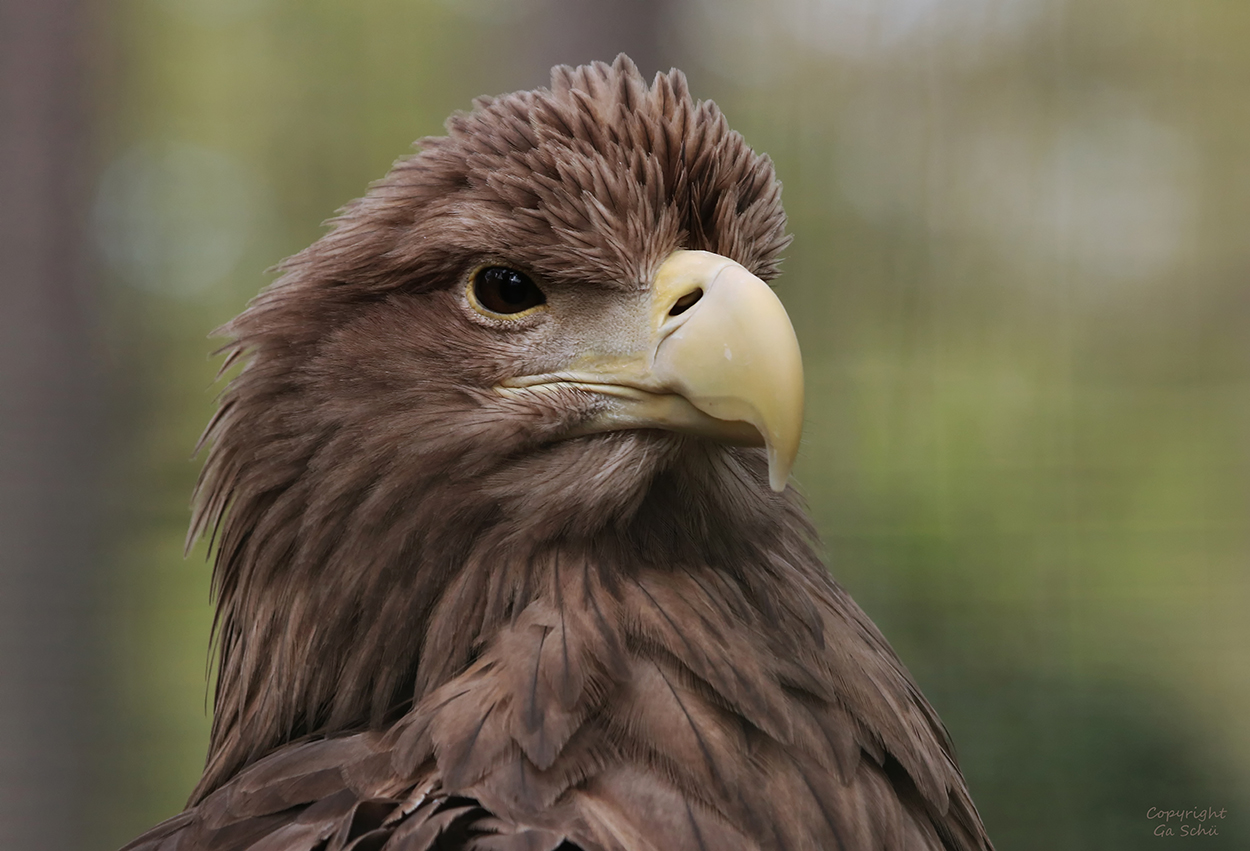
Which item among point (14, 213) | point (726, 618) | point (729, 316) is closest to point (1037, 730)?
point (726, 618)

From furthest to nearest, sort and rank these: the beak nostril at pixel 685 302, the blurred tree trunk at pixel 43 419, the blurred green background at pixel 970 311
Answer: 1. the blurred green background at pixel 970 311
2. the blurred tree trunk at pixel 43 419
3. the beak nostril at pixel 685 302

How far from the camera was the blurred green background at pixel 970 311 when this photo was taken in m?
3.38

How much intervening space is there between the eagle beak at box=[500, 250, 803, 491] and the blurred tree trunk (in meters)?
1.61

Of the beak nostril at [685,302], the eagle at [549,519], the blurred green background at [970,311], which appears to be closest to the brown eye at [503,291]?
the eagle at [549,519]

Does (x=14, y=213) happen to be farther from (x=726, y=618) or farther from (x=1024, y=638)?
(x=1024, y=638)

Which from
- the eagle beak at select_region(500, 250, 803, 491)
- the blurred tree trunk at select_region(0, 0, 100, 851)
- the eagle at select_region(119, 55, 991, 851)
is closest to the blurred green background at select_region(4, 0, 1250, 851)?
the blurred tree trunk at select_region(0, 0, 100, 851)

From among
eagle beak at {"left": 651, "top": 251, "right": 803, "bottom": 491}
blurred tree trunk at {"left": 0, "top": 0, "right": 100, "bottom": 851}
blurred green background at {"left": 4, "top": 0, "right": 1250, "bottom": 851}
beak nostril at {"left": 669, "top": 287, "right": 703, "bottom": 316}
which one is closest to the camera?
eagle beak at {"left": 651, "top": 251, "right": 803, "bottom": 491}

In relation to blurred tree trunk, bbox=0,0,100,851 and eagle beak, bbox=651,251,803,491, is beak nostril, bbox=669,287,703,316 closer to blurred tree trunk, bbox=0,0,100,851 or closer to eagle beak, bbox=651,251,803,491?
eagle beak, bbox=651,251,803,491

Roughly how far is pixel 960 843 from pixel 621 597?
1.74ft

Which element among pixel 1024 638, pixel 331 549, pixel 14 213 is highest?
pixel 14 213

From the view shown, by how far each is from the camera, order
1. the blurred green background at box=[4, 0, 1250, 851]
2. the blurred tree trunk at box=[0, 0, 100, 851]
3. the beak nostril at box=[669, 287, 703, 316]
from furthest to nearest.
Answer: the blurred green background at box=[4, 0, 1250, 851] < the blurred tree trunk at box=[0, 0, 100, 851] < the beak nostril at box=[669, 287, 703, 316]

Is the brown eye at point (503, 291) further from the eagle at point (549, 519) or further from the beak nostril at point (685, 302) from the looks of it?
the beak nostril at point (685, 302)

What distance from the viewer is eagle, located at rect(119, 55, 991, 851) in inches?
44.6

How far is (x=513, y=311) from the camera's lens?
1283 mm
